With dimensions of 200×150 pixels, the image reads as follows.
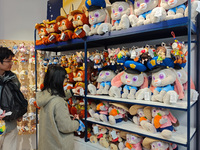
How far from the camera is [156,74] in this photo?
176 centimetres

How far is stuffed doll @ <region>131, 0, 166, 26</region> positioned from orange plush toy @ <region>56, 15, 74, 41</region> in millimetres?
989

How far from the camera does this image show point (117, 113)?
6.69 feet

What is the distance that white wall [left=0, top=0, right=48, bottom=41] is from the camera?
3273 mm

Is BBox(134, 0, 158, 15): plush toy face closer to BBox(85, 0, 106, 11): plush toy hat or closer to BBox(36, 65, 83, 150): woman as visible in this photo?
BBox(85, 0, 106, 11): plush toy hat

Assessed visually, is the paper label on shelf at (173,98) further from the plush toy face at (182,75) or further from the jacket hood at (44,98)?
the jacket hood at (44,98)

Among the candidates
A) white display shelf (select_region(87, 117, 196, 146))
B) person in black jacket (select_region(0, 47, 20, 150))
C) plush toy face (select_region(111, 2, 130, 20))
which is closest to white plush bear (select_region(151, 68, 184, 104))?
white display shelf (select_region(87, 117, 196, 146))

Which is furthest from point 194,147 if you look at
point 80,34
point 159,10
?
point 80,34

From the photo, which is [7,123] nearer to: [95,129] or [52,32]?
[95,129]

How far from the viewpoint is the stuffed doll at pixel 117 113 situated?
77.5 inches

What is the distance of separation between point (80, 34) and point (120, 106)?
1.02 metres

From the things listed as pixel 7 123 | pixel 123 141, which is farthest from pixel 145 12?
pixel 7 123

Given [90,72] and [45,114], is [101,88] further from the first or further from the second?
[45,114]

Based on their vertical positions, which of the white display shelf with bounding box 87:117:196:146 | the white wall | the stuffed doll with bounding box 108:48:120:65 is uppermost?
the white wall

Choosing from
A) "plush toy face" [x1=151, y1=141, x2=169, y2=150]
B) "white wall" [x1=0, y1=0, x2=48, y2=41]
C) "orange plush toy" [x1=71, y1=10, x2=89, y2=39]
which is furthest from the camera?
"white wall" [x1=0, y1=0, x2=48, y2=41]
